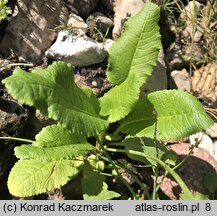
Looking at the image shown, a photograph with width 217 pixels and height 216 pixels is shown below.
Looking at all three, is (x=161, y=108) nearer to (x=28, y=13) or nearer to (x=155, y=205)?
(x=155, y=205)

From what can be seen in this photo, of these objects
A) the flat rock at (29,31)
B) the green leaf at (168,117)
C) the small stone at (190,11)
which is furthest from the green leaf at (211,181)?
the flat rock at (29,31)

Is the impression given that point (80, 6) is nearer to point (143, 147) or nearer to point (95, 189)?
point (143, 147)

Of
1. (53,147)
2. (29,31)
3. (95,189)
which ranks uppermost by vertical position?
(29,31)

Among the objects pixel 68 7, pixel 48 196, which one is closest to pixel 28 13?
pixel 68 7

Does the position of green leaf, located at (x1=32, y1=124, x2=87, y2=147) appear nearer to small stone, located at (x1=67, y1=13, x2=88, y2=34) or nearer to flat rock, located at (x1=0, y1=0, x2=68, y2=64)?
flat rock, located at (x1=0, y1=0, x2=68, y2=64)

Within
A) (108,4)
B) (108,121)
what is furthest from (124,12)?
(108,121)

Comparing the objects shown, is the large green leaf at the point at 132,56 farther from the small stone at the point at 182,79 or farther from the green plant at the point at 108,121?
the small stone at the point at 182,79

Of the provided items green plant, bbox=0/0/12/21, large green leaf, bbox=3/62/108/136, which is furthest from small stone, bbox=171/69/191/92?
green plant, bbox=0/0/12/21
